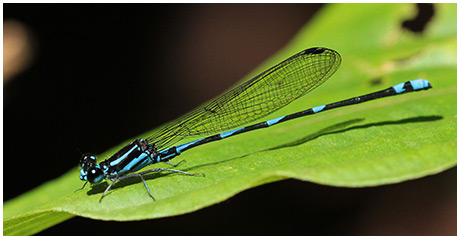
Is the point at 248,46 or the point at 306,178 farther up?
the point at 248,46

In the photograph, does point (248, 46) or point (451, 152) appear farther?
point (248, 46)

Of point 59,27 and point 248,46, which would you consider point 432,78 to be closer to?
point 248,46

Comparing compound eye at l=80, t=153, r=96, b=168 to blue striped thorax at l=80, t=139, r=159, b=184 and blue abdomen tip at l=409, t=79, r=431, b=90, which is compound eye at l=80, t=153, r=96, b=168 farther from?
blue abdomen tip at l=409, t=79, r=431, b=90

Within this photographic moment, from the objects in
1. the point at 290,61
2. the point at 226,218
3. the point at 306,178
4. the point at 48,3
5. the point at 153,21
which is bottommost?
the point at 226,218

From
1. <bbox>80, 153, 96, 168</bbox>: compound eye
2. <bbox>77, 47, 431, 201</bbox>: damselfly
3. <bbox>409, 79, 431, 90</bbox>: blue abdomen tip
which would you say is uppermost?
<bbox>80, 153, 96, 168</bbox>: compound eye

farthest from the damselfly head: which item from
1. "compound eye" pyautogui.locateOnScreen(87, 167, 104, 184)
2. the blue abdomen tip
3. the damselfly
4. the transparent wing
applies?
the blue abdomen tip

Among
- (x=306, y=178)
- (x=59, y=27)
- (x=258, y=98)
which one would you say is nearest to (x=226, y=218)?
(x=258, y=98)

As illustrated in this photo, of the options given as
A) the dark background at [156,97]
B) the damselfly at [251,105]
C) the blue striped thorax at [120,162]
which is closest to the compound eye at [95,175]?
the blue striped thorax at [120,162]

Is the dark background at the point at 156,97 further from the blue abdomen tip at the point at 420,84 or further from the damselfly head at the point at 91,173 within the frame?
the blue abdomen tip at the point at 420,84
